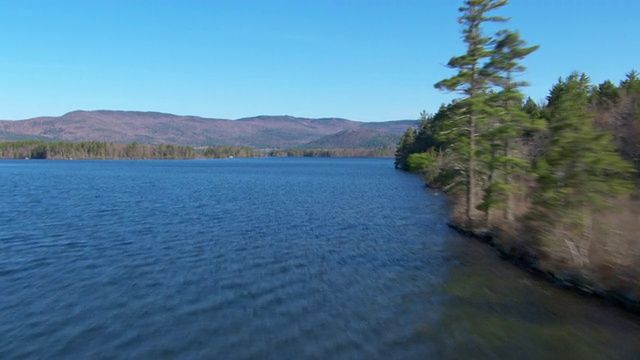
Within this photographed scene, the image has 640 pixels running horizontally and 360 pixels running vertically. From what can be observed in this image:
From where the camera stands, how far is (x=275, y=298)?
14805mm

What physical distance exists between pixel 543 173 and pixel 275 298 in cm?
1195

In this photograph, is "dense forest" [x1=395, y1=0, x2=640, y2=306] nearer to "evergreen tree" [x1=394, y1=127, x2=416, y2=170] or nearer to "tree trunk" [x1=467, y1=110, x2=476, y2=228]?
"tree trunk" [x1=467, y1=110, x2=476, y2=228]

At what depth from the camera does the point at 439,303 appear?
1478 centimetres

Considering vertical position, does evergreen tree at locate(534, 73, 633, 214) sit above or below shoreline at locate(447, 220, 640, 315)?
above

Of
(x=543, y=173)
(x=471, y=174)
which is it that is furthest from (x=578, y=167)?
(x=471, y=174)

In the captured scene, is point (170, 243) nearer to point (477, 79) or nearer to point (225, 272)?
point (225, 272)

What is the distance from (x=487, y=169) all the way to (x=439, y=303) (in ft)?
44.7

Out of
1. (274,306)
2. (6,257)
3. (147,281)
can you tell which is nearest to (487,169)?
(274,306)

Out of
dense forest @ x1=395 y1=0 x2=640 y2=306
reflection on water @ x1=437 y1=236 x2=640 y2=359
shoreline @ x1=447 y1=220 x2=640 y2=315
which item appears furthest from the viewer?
dense forest @ x1=395 y1=0 x2=640 y2=306

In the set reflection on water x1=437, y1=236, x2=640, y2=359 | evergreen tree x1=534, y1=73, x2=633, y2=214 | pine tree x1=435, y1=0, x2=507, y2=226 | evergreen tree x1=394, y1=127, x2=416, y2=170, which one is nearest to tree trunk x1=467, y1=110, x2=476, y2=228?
pine tree x1=435, y1=0, x2=507, y2=226

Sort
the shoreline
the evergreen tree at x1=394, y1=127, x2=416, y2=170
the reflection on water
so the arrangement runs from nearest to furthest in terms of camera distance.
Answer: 1. the reflection on water
2. the shoreline
3. the evergreen tree at x1=394, y1=127, x2=416, y2=170

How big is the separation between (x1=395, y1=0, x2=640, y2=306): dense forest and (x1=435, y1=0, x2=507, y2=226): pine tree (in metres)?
0.06

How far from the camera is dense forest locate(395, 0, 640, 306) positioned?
15875mm

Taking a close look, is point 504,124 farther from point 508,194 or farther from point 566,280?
point 566,280
